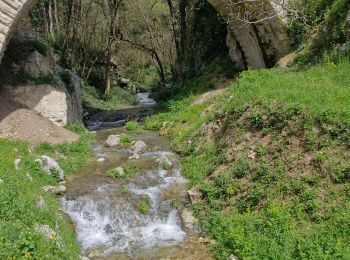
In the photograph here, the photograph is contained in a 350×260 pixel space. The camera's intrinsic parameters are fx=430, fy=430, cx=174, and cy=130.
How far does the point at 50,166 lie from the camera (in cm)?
982

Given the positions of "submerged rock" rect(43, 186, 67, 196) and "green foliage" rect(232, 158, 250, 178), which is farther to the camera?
"submerged rock" rect(43, 186, 67, 196)

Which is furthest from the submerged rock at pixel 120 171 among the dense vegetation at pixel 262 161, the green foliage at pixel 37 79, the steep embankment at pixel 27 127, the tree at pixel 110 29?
the tree at pixel 110 29

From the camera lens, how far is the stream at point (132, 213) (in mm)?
7562

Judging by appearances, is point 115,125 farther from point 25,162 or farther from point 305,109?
point 305,109

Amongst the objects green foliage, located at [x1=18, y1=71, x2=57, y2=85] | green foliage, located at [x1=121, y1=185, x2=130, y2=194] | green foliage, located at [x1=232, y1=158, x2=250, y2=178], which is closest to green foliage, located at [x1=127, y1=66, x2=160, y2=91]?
green foliage, located at [x1=18, y1=71, x2=57, y2=85]

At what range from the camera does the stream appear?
7.56 m

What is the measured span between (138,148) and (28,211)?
17.3 feet

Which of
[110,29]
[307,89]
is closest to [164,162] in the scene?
[307,89]

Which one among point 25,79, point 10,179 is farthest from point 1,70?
point 10,179

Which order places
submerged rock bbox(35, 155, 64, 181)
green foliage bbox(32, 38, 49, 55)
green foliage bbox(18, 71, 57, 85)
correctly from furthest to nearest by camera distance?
1. green foliage bbox(32, 38, 49, 55)
2. green foliage bbox(18, 71, 57, 85)
3. submerged rock bbox(35, 155, 64, 181)

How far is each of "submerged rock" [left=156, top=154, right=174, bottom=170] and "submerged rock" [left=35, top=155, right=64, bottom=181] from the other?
94.5 inches

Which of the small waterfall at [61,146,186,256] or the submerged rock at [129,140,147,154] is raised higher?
the submerged rock at [129,140,147,154]

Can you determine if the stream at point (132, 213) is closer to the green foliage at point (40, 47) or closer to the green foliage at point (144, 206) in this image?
the green foliage at point (144, 206)

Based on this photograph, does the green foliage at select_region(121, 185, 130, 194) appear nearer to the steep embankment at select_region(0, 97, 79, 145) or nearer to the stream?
the stream
